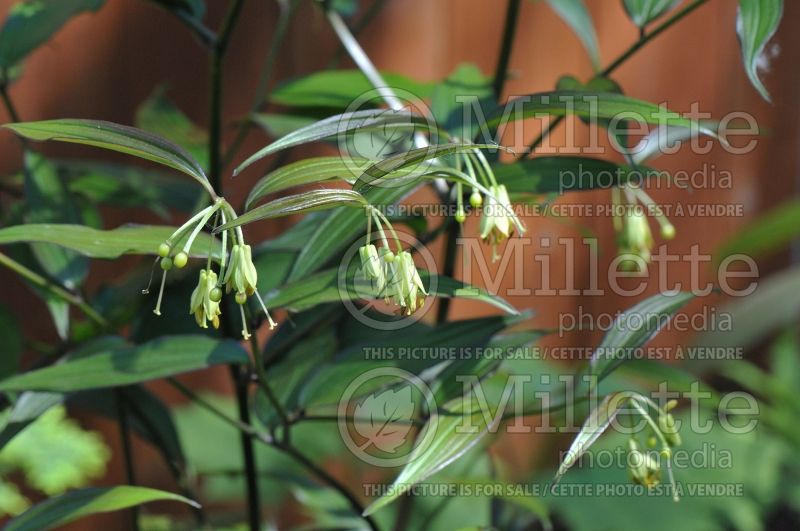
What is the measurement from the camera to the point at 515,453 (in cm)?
148

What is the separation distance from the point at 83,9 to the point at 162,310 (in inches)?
9.4

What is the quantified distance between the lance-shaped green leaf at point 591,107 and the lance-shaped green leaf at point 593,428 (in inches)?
6.4

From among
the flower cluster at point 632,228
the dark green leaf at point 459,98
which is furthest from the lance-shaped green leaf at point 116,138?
the flower cluster at point 632,228

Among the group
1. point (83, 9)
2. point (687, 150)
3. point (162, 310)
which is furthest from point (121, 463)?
point (687, 150)

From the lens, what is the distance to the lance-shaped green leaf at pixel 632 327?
478mm

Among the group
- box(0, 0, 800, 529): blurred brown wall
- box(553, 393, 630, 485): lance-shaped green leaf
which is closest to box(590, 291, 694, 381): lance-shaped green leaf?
box(553, 393, 630, 485): lance-shaped green leaf

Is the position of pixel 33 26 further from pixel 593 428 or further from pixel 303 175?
pixel 593 428

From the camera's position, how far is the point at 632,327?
19.3 inches

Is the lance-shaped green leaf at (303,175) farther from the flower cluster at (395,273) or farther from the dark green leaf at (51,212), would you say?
the dark green leaf at (51,212)

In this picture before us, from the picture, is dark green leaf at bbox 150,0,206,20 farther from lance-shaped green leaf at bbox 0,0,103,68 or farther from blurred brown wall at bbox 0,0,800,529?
blurred brown wall at bbox 0,0,800,529

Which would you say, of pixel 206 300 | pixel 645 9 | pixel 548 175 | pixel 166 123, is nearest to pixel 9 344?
pixel 166 123

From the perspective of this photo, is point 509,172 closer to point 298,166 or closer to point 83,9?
point 298,166

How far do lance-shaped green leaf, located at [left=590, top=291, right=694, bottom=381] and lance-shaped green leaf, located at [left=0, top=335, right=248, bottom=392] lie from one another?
22 centimetres

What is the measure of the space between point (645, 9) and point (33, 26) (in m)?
0.46
